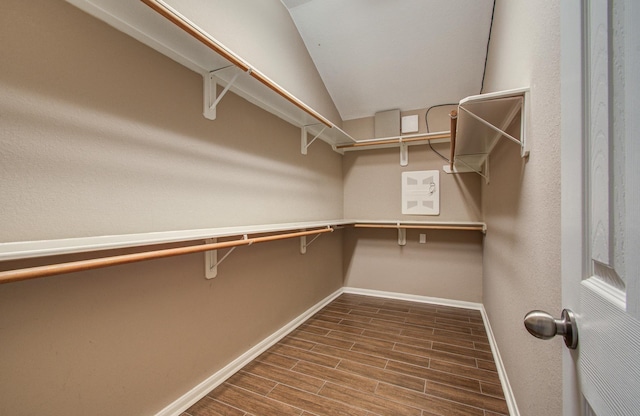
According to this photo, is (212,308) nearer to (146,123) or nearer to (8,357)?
(8,357)

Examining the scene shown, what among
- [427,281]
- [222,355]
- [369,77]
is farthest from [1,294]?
[427,281]

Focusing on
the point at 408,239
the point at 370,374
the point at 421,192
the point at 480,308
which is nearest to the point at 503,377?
the point at 370,374

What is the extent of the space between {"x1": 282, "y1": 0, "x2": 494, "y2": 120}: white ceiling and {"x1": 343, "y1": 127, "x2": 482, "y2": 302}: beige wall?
1.93 feet

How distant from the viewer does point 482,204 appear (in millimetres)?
2723

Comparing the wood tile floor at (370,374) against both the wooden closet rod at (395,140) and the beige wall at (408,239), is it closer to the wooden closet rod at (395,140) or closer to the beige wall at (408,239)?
the beige wall at (408,239)

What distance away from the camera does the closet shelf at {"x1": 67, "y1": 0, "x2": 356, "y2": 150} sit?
38.9 inches

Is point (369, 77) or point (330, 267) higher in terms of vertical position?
point (369, 77)

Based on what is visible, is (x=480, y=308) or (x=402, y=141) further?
(x=402, y=141)

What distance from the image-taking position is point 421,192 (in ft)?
9.99

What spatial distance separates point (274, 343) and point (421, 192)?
223cm

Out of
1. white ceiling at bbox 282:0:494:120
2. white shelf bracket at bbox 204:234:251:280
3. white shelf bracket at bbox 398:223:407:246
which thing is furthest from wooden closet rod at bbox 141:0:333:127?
white shelf bracket at bbox 398:223:407:246

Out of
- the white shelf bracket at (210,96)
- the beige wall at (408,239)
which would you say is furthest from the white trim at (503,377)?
the white shelf bracket at (210,96)

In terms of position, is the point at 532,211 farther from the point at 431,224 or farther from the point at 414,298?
the point at 414,298

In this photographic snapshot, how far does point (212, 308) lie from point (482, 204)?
2.70 m
